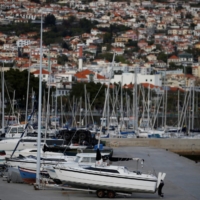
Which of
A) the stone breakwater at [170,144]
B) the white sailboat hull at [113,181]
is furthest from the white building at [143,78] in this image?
the white sailboat hull at [113,181]

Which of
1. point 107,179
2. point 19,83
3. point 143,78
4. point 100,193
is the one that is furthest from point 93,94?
point 107,179

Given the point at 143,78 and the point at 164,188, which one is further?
the point at 143,78

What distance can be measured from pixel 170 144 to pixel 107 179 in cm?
2200

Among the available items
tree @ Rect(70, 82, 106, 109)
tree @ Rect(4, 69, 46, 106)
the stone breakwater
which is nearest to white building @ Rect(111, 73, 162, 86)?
tree @ Rect(70, 82, 106, 109)

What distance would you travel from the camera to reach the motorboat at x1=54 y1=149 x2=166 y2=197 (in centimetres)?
2542

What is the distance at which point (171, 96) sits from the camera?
344 ft

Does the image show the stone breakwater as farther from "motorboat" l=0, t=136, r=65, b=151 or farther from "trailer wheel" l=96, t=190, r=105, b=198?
"trailer wheel" l=96, t=190, r=105, b=198

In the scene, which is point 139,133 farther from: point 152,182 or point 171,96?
point 171,96

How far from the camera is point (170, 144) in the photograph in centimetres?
4738

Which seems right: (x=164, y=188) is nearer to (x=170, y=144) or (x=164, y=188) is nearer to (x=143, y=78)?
(x=170, y=144)

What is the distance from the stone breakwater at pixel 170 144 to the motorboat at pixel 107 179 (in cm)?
2017

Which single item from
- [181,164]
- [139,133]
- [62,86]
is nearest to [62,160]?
[181,164]

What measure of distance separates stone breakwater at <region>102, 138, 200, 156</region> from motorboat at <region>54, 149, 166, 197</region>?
20.2 m

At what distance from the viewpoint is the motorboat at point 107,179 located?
25.4m
